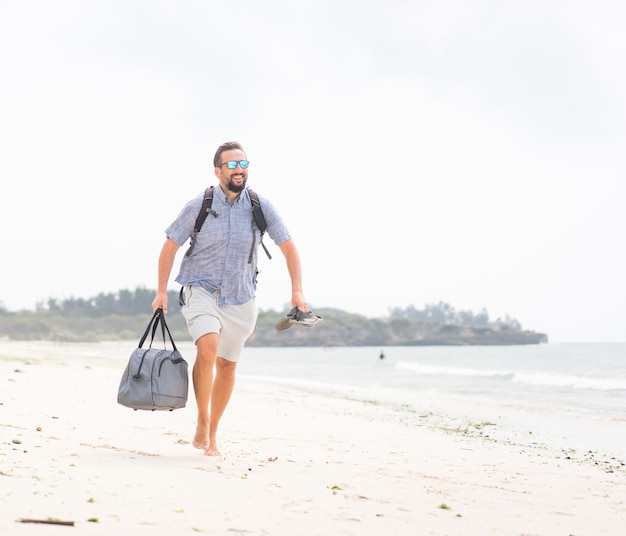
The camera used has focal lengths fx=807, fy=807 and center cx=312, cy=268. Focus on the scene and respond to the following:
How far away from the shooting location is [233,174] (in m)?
5.25

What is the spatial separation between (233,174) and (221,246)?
1.56ft

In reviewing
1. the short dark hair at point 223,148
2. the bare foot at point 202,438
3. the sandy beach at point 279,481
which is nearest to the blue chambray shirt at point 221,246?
the short dark hair at point 223,148

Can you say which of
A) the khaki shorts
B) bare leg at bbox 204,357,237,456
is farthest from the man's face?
bare leg at bbox 204,357,237,456

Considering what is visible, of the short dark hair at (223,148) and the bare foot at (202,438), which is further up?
the short dark hair at (223,148)

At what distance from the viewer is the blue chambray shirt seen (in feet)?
17.1

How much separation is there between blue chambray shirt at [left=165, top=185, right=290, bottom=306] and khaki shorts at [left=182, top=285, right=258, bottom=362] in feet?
0.18

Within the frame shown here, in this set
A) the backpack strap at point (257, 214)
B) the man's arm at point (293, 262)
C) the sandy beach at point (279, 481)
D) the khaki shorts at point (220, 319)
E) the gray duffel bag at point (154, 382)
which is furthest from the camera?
the man's arm at point (293, 262)

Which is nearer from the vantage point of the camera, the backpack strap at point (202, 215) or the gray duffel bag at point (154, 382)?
the gray duffel bag at point (154, 382)

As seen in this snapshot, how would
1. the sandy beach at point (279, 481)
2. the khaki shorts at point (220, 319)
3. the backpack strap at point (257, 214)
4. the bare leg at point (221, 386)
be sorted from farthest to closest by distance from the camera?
the bare leg at point (221, 386) < the backpack strap at point (257, 214) < the khaki shorts at point (220, 319) < the sandy beach at point (279, 481)

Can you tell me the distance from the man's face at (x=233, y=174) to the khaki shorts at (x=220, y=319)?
27.4 inches

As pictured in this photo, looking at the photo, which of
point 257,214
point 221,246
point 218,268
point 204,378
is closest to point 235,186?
point 257,214

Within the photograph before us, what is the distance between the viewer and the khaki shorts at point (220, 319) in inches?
204

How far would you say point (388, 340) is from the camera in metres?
177

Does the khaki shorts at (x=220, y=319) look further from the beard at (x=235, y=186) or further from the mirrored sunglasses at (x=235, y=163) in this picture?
the mirrored sunglasses at (x=235, y=163)
